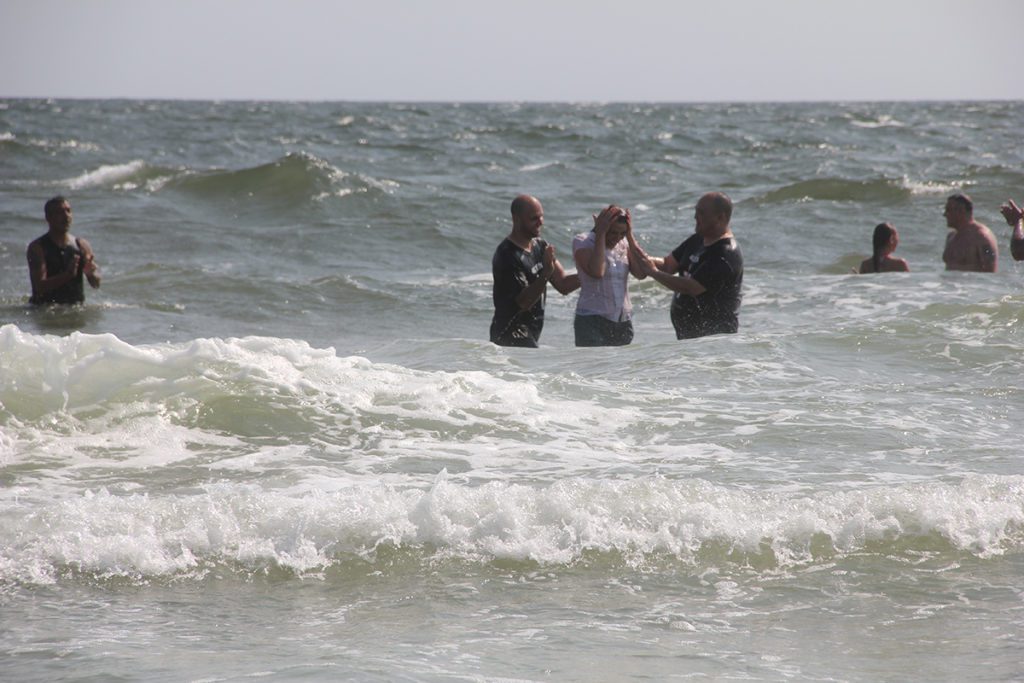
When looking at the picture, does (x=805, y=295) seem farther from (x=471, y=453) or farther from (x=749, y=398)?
(x=471, y=453)

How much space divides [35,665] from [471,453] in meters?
2.88

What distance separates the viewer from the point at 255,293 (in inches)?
565

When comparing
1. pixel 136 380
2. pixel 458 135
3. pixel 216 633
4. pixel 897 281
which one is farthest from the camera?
pixel 458 135

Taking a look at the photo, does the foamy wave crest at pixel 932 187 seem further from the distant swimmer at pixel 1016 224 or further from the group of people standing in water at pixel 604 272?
the group of people standing in water at pixel 604 272

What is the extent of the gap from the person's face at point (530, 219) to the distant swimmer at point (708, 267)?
Answer: 2.40ft

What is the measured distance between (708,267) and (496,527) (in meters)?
3.55


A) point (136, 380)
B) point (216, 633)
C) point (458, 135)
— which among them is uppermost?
point (458, 135)

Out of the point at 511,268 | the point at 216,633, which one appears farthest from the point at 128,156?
the point at 216,633

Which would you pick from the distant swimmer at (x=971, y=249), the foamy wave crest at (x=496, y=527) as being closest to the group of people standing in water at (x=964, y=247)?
the distant swimmer at (x=971, y=249)

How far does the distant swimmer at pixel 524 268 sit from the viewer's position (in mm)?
7906

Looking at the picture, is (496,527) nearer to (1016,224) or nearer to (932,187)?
(1016,224)

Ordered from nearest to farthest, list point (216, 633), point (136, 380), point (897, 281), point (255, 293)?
point (216, 633)
point (136, 380)
point (897, 281)
point (255, 293)

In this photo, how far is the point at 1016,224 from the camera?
35.3ft

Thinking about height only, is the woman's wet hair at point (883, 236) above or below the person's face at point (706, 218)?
below
